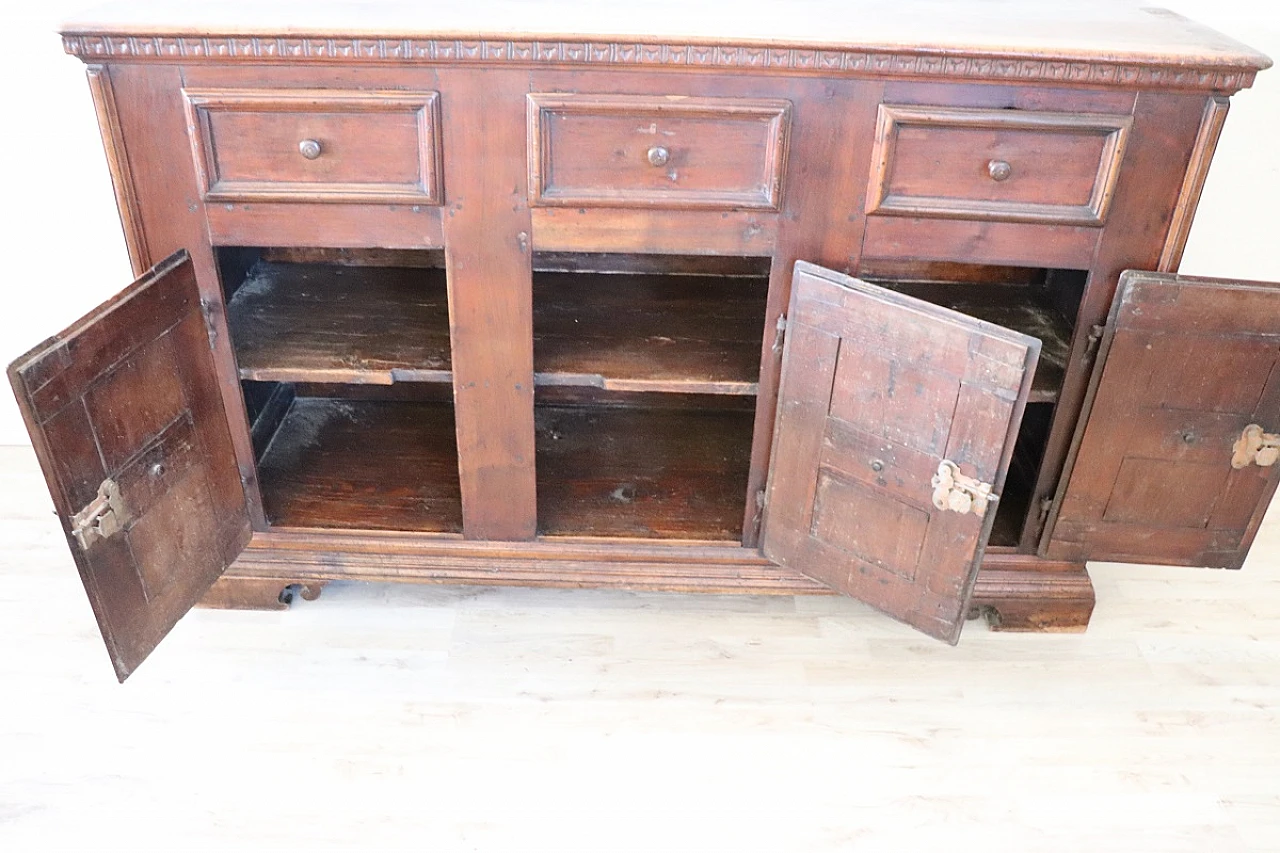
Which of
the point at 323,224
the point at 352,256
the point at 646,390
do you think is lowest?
the point at 646,390

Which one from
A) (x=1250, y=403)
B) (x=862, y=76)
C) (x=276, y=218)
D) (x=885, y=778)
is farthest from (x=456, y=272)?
(x=1250, y=403)

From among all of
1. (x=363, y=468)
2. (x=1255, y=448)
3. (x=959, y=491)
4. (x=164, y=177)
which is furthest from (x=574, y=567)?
(x=1255, y=448)

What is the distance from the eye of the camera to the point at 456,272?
1.71 metres

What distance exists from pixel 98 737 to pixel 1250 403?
2045mm

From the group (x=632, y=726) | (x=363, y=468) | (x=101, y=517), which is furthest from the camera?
(x=363, y=468)

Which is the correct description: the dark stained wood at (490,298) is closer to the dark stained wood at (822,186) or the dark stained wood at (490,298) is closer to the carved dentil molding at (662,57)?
the carved dentil molding at (662,57)

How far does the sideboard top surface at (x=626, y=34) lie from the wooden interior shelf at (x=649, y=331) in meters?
0.55

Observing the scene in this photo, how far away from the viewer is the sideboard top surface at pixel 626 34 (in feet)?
4.91

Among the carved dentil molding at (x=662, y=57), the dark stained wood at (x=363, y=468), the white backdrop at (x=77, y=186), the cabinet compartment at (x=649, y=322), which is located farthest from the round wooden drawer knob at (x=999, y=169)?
the dark stained wood at (x=363, y=468)

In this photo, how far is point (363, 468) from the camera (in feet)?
7.14

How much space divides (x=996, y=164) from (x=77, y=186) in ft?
6.49

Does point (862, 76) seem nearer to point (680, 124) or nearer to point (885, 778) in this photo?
point (680, 124)

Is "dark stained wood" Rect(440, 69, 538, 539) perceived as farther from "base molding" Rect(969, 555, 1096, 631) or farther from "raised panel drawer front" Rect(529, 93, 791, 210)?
"base molding" Rect(969, 555, 1096, 631)

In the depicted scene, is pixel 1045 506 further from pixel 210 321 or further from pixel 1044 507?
pixel 210 321
